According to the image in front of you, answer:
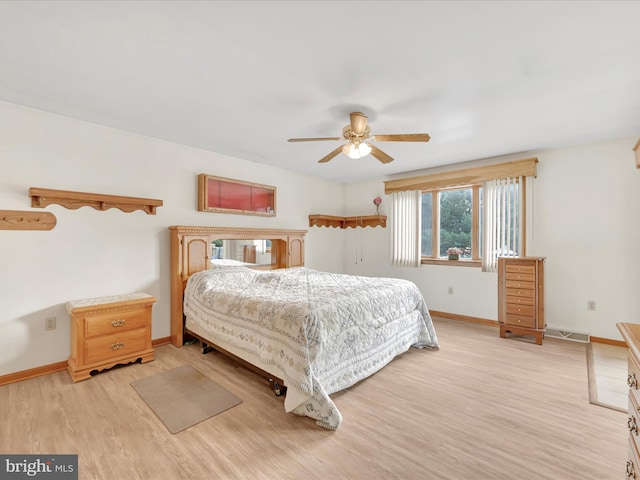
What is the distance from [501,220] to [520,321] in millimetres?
1429

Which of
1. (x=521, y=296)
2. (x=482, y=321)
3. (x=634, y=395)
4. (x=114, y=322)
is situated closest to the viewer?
(x=634, y=395)

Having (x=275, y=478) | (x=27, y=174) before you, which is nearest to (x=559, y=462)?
(x=275, y=478)

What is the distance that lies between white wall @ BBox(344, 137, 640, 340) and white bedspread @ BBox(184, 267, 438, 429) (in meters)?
2.01

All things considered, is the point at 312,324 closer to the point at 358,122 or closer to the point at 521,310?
the point at 358,122

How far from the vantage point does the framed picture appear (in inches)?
152

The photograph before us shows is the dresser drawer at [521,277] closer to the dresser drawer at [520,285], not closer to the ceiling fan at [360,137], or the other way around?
the dresser drawer at [520,285]

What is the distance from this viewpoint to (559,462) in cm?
166

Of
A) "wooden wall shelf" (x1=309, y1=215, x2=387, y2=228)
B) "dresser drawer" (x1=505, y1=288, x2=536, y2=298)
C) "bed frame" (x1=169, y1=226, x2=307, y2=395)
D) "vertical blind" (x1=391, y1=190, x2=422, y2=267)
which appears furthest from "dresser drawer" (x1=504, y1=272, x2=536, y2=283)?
"bed frame" (x1=169, y1=226, x2=307, y2=395)

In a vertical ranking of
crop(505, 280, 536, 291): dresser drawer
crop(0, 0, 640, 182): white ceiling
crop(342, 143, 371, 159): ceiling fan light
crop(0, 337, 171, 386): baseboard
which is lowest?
crop(0, 337, 171, 386): baseboard

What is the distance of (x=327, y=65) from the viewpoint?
2.01 meters

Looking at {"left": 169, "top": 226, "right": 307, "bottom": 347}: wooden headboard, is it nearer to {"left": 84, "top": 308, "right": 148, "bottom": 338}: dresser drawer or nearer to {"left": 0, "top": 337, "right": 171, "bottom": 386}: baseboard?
{"left": 84, "top": 308, "right": 148, "bottom": 338}: dresser drawer

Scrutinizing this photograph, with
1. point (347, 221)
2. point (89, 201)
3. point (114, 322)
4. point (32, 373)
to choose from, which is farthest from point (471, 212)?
point (32, 373)

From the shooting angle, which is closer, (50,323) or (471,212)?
(50,323)

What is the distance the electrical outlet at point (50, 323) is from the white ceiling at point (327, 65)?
200 cm
